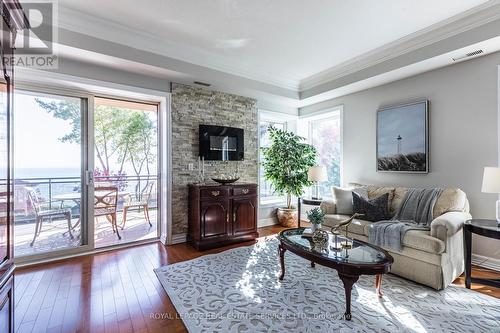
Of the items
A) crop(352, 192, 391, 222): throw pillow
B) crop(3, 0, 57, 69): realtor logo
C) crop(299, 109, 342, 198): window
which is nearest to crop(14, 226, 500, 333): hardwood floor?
crop(352, 192, 391, 222): throw pillow

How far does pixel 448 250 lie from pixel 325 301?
4.65 ft

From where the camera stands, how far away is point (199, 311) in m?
2.11

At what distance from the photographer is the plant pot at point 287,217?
504 centimetres

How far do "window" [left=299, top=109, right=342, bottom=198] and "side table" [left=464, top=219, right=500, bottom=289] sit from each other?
2.44 m

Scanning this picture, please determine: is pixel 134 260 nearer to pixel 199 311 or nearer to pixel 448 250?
pixel 199 311

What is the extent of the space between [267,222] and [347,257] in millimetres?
3120

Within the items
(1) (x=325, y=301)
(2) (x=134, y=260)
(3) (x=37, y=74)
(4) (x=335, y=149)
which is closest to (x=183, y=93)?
(3) (x=37, y=74)

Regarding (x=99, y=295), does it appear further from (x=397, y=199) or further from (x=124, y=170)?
(x=397, y=199)

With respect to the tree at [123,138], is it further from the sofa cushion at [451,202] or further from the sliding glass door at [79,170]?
the sofa cushion at [451,202]

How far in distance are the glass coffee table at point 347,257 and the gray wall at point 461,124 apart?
1.93 meters

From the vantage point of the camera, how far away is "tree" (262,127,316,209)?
15.8 ft

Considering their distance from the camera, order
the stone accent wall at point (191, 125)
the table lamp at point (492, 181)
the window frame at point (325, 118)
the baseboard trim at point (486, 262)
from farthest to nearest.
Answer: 1. the window frame at point (325, 118)
2. the stone accent wall at point (191, 125)
3. the baseboard trim at point (486, 262)
4. the table lamp at point (492, 181)

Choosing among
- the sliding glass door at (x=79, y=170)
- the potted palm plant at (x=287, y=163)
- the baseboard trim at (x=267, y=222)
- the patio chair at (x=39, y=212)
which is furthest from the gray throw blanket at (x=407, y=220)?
the patio chair at (x=39, y=212)

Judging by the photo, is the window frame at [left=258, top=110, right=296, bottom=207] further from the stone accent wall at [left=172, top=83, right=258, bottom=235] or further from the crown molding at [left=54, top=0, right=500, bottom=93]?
the crown molding at [left=54, top=0, right=500, bottom=93]
